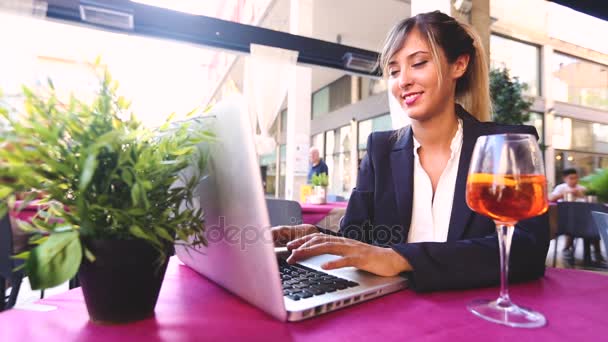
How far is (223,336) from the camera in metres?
0.43

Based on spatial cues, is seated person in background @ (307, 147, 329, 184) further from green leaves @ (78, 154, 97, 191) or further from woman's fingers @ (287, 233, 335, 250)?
green leaves @ (78, 154, 97, 191)

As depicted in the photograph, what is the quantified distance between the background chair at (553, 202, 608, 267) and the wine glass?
428 cm

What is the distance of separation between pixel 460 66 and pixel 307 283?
0.96 m

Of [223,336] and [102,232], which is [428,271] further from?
[102,232]

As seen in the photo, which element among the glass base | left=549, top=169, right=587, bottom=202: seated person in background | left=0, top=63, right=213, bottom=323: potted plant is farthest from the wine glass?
left=549, top=169, right=587, bottom=202: seated person in background

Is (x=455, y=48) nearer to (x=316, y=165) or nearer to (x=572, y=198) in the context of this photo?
(x=316, y=165)

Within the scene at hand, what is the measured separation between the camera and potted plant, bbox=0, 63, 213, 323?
0.38 metres

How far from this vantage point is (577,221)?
13.6ft

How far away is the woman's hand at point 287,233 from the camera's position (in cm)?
88

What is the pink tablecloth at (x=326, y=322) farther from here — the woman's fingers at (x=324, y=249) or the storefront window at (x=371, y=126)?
the storefront window at (x=371, y=126)

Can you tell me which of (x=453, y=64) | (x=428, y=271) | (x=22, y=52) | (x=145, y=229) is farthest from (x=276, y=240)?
(x=22, y=52)

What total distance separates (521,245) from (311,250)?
424mm

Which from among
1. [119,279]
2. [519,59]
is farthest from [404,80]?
[519,59]

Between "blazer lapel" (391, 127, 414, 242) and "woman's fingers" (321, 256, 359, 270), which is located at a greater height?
"blazer lapel" (391, 127, 414, 242)
